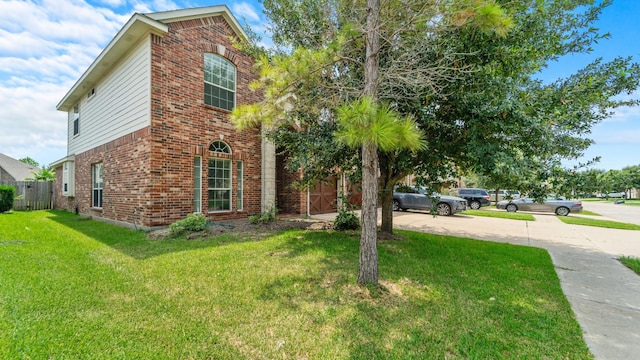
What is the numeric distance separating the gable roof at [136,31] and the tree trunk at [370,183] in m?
6.58

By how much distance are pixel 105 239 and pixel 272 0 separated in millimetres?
7217

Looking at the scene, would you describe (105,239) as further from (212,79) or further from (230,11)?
(230,11)

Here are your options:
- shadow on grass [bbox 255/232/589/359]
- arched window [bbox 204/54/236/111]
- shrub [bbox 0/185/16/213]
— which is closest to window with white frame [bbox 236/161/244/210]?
arched window [bbox 204/54/236/111]

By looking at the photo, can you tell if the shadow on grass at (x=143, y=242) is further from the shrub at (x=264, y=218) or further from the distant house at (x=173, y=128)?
the shrub at (x=264, y=218)

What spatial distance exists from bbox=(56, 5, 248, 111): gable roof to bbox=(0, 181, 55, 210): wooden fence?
7.71m

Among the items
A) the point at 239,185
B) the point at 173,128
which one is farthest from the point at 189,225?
the point at 173,128

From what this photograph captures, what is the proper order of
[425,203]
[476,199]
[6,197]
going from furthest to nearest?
[476,199] → [425,203] → [6,197]

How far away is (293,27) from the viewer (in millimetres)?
6371

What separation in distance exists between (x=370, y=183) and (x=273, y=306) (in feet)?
6.30

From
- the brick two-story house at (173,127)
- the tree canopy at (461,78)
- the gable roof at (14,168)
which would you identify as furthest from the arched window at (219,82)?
the gable roof at (14,168)

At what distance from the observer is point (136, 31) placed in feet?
24.6

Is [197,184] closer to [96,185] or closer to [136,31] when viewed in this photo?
[136,31]

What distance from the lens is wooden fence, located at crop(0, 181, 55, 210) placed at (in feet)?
46.3

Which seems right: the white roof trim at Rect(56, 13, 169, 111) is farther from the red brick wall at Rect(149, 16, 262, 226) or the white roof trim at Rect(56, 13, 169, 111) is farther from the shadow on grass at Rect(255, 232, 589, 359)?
the shadow on grass at Rect(255, 232, 589, 359)
